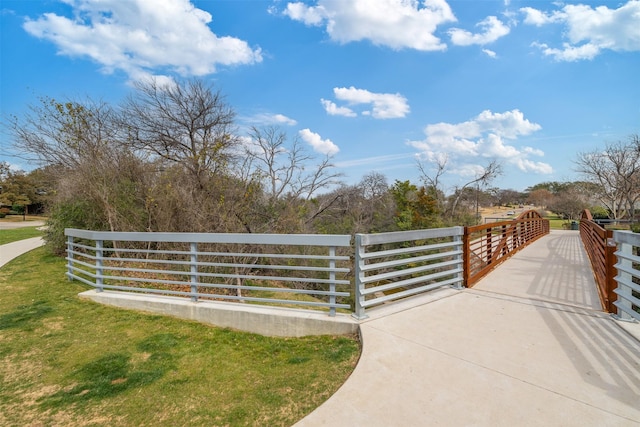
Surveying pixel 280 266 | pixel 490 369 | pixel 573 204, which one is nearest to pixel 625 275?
pixel 490 369

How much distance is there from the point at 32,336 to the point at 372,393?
4.11 m

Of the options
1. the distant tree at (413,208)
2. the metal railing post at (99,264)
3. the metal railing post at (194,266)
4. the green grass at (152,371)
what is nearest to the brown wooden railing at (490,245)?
the green grass at (152,371)

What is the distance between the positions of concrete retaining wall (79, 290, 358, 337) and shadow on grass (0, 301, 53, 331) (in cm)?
85

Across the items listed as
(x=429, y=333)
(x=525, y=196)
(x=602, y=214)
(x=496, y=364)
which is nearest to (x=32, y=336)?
(x=429, y=333)

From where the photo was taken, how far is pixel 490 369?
2432 millimetres

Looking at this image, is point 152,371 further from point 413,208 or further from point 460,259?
point 413,208

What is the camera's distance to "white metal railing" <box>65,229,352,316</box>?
3479 millimetres

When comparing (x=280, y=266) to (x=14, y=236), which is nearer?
(x=280, y=266)

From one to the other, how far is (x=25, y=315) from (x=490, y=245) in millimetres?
8405

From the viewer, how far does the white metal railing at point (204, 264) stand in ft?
11.4

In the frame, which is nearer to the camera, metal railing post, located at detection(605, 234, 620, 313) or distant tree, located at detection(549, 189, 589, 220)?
metal railing post, located at detection(605, 234, 620, 313)

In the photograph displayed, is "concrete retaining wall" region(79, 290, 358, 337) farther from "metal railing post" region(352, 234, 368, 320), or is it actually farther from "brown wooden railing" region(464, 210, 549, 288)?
"brown wooden railing" region(464, 210, 549, 288)

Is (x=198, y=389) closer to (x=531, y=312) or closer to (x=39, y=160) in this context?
(x=531, y=312)

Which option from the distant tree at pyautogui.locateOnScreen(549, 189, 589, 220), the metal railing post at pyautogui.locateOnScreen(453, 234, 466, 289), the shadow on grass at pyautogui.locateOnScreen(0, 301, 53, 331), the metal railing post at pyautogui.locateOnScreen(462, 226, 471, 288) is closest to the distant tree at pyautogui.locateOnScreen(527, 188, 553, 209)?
the distant tree at pyautogui.locateOnScreen(549, 189, 589, 220)
